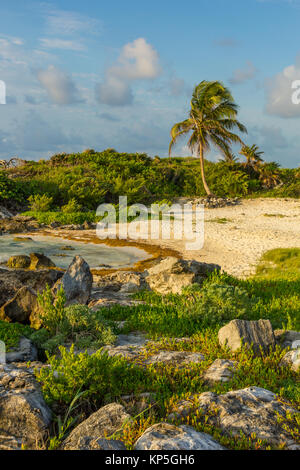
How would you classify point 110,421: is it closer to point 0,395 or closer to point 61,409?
point 61,409

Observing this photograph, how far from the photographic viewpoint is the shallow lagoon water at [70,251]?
1494cm

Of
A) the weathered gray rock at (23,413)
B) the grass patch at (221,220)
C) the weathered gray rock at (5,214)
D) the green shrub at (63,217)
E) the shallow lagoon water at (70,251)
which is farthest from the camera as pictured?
the weathered gray rock at (5,214)

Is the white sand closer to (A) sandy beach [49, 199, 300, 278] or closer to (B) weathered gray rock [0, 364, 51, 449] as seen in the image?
(A) sandy beach [49, 199, 300, 278]

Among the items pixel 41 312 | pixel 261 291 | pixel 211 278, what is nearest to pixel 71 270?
pixel 41 312

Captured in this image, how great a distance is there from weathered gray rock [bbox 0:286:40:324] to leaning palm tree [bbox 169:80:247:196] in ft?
82.9

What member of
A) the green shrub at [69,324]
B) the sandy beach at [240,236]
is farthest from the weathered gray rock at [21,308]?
the sandy beach at [240,236]

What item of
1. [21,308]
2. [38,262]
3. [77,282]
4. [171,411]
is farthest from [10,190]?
[171,411]

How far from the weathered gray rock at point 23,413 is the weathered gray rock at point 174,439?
0.86 m

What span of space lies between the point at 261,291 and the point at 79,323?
467 cm

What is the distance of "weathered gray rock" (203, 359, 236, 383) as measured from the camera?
4.51m

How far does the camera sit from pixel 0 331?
5922mm

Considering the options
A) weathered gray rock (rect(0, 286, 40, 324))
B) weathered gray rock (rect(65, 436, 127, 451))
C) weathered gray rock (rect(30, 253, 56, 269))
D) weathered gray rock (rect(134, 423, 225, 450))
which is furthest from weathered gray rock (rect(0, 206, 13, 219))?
weathered gray rock (rect(134, 423, 225, 450))

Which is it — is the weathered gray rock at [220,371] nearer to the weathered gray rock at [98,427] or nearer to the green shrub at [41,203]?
the weathered gray rock at [98,427]

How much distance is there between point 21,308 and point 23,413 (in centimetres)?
387
